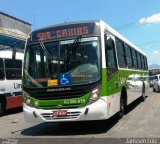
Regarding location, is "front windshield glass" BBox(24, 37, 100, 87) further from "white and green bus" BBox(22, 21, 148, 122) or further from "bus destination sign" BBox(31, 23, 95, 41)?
"bus destination sign" BBox(31, 23, 95, 41)

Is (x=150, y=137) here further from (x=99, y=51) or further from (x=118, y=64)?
(x=118, y=64)

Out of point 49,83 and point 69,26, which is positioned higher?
point 69,26

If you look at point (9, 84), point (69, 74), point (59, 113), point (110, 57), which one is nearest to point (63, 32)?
point (69, 74)

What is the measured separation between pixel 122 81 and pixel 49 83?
378 cm

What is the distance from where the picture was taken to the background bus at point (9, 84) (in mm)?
17812

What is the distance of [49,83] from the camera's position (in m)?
11.2

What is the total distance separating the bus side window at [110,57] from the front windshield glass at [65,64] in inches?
18.0

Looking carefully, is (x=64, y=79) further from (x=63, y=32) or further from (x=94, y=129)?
(x=94, y=129)

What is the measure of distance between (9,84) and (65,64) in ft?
24.6

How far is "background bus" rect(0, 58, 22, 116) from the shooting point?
17.8 m

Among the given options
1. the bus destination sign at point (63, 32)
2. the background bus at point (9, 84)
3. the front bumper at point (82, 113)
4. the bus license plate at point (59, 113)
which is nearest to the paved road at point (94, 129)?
the front bumper at point (82, 113)

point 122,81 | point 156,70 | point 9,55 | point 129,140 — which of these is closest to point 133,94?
point 122,81

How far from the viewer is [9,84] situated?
18.2m

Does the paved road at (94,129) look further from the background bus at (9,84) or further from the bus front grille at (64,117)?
the background bus at (9,84)
